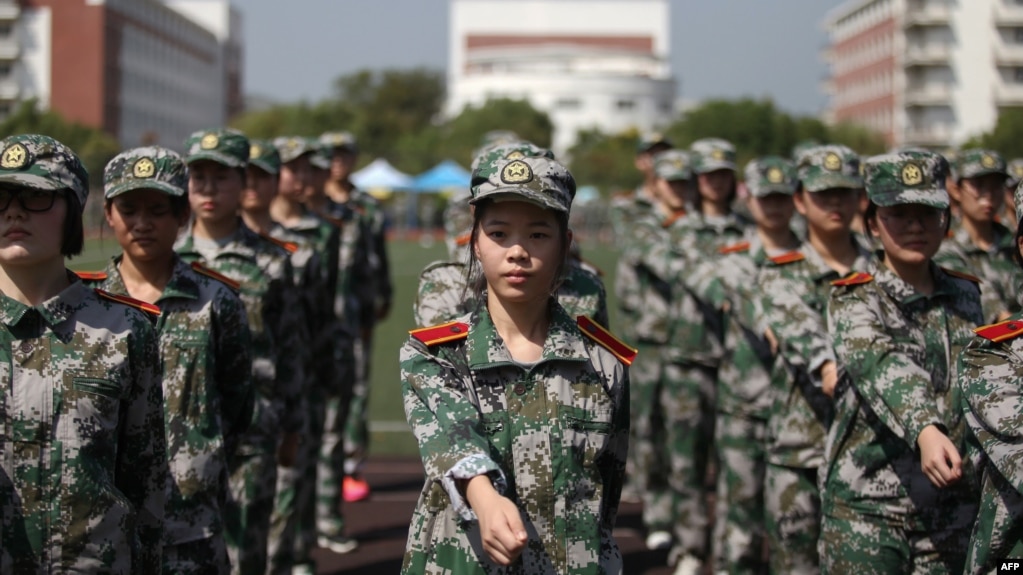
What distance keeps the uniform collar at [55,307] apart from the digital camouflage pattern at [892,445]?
2708 millimetres

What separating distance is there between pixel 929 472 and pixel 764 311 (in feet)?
7.15

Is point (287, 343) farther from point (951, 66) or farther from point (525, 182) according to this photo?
point (951, 66)

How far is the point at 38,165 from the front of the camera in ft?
13.1

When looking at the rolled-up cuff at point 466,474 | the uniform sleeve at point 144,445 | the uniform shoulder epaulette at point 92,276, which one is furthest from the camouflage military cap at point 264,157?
the rolled-up cuff at point 466,474

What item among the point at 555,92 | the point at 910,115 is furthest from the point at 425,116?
the point at 910,115

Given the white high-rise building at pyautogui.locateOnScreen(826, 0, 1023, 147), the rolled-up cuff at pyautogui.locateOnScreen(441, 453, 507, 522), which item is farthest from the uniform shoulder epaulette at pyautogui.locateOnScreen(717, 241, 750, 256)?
the white high-rise building at pyautogui.locateOnScreen(826, 0, 1023, 147)

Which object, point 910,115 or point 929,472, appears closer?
point 929,472

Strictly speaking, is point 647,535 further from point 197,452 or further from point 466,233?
point 197,452

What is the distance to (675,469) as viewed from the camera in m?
8.98

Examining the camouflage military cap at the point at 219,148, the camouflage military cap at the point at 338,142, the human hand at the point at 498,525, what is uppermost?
the camouflage military cap at the point at 338,142

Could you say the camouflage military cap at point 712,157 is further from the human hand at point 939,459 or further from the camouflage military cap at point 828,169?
the human hand at point 939,459

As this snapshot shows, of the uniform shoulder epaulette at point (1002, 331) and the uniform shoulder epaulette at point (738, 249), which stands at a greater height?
the uniform shoulder epaulette at point (738, 249)

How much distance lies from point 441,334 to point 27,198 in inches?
49.8

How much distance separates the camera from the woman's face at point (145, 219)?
537 centimetres
